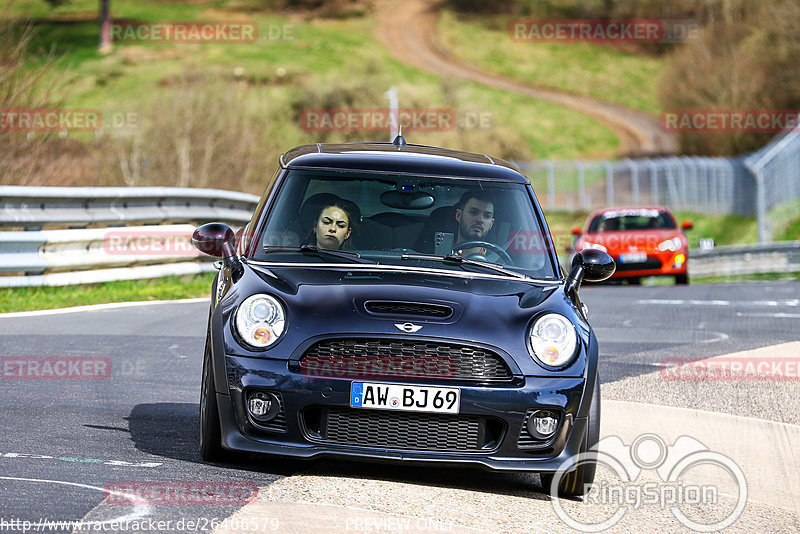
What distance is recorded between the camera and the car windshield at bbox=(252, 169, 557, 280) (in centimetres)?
671

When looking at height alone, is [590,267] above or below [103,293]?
above

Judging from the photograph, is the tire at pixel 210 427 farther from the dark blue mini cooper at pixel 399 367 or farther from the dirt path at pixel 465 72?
the dirt path at pixel 465 72

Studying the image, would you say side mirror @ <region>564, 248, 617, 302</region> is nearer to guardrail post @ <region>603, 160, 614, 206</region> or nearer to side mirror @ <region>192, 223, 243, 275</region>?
side mirror @ <region>192, 223, 243, 275</region>

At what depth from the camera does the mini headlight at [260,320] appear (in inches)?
230

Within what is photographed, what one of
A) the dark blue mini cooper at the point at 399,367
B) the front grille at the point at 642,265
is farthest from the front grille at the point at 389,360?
the front grille at the point at 642,265

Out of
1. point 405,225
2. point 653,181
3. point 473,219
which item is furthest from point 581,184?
point 405,225

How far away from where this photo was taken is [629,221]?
24.4 meters

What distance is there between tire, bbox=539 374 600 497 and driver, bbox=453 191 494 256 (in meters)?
1.11

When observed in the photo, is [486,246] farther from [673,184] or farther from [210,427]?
[673,184]

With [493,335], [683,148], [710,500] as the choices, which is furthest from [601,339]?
[683,148]

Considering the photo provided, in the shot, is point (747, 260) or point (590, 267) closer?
point (590, 267)

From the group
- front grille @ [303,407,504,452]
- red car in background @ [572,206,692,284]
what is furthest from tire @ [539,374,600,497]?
red car in background @ [572,206,692,284]

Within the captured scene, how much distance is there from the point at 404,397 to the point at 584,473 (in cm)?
99

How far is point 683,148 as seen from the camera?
62.7m
